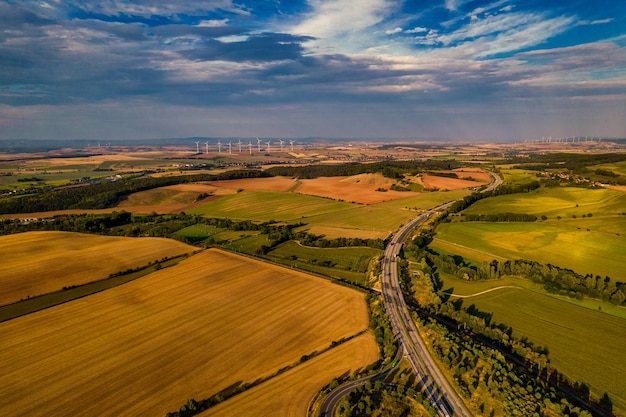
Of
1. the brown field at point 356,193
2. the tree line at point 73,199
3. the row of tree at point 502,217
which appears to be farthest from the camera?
the brown field at point 356,193

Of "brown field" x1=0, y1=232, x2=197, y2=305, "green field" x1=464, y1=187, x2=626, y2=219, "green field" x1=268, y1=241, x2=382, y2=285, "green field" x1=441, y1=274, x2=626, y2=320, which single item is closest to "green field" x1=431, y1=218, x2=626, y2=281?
"green field" x1=464, y1=187, x2=626, y2=219

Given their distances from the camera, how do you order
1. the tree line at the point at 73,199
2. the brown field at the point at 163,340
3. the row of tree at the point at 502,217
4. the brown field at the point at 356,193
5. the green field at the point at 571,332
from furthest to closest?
the brown field at the point at 356,193, the tree line at the point at 73,199, the row of tree at the point at 502,217, the green field at the point at 571,332, the brown field at the point at 163,340

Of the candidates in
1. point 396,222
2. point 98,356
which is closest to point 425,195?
point 396,222

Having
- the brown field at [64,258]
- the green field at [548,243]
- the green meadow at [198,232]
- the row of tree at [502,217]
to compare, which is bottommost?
the green meadow at [198,232]

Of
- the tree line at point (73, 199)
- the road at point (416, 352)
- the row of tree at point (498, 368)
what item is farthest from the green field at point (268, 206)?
the row of tree at point (498, 368)

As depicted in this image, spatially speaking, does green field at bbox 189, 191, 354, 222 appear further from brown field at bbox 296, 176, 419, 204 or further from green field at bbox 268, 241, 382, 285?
green field at bbox 268, 241, 382, 285

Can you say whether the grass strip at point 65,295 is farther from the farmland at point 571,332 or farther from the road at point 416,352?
the farmland at point 571,332
